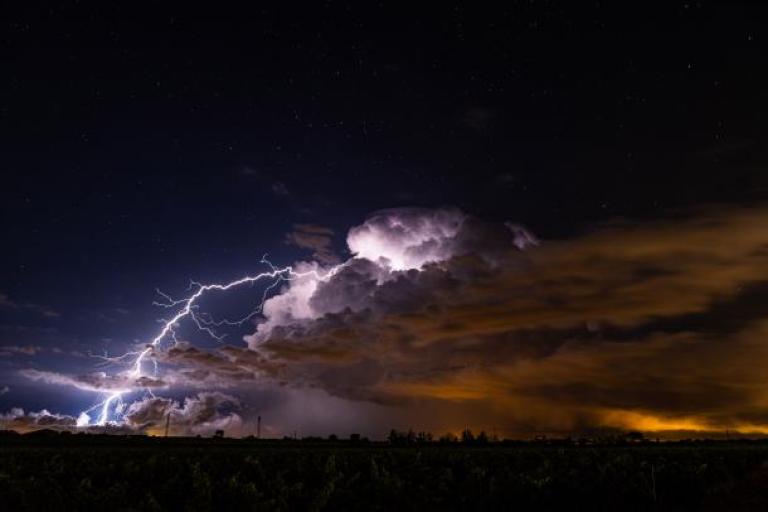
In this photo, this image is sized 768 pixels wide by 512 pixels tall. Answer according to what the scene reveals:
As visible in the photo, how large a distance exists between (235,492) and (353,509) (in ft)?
14.2

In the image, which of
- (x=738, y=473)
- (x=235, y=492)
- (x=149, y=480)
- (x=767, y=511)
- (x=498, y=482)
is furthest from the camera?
(x=738, y=473)

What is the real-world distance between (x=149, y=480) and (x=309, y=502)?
1192 cm

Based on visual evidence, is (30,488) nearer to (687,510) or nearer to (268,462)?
(268,462)

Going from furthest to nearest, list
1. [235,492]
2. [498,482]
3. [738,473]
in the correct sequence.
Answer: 1. [738,473]
2. [498,482]
3. [235,492]

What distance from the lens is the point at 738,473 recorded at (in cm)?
3734

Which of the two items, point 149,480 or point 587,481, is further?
point 149,480

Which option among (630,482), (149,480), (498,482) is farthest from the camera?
(149,480)

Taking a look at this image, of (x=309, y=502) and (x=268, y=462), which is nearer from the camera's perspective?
(x=309, y=502)

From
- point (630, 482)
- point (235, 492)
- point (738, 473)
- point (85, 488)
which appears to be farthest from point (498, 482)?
point (738, 473)

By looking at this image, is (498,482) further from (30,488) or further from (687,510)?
(30,488)

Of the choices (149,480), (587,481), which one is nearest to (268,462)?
(149,480)

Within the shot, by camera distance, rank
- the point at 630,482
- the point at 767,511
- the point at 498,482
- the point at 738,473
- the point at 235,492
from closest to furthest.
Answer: the point at 235,492 → the point at 767,511 → the point at 498,482 → the point at 630,482 → the point at 738,473

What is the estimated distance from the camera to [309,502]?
20609 mm

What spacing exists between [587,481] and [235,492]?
1476 cm
